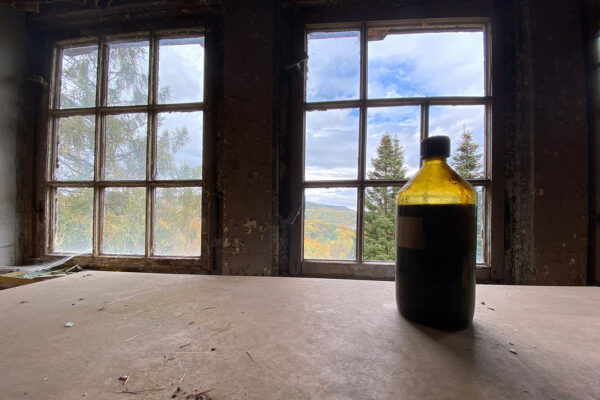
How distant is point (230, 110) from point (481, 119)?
136 cm

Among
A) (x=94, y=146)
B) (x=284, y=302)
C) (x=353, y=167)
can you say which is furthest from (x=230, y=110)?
(x=284, y=302)

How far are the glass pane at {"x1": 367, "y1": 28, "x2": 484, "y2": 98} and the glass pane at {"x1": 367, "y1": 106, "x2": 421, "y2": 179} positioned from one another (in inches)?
4.2

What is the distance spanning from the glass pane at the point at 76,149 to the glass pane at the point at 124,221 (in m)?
0.23

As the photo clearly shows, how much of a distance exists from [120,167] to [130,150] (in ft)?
0.41

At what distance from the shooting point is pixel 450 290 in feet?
1.30

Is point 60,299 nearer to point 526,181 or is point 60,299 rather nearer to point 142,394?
point 142,394

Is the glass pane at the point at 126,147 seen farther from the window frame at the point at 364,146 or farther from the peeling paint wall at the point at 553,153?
the peeling paint wall at the point at 553,153

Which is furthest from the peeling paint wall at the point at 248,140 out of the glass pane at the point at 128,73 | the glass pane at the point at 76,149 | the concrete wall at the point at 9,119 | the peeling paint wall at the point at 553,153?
the concrete wall at the point at 9,119

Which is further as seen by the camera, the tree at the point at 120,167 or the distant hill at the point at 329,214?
the tree at the point at 120,167

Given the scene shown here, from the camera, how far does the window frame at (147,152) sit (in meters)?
1.37

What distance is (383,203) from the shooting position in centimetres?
130

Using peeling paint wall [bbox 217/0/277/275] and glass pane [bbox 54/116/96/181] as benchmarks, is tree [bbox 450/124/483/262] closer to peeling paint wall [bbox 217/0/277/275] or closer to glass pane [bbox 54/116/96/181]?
peeling paint wall [bbox 217/0/277/275]

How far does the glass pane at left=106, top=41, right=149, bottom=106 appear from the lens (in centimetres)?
148

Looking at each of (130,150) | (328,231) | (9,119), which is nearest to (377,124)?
(328,231)
